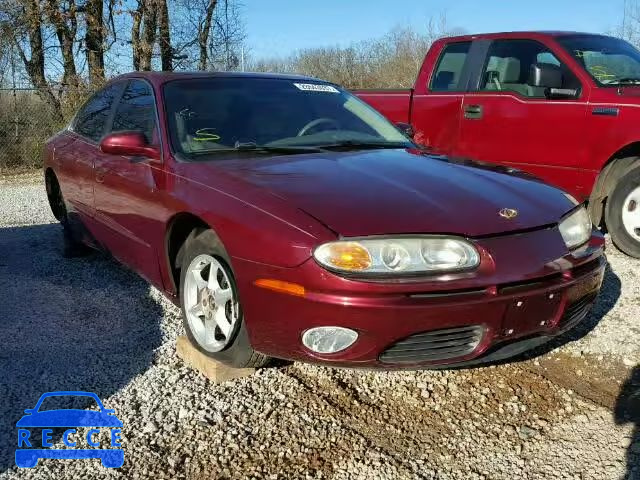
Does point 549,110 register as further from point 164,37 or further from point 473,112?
point 164,37

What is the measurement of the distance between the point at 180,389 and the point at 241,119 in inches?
62.9

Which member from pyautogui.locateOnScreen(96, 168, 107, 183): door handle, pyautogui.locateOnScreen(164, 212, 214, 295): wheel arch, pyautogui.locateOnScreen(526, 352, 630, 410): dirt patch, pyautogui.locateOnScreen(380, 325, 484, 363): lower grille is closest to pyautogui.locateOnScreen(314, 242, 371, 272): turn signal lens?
pyautogui.locateOnScreen(380, 325, 484, 363): lower grille

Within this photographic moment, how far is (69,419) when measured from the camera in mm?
2711

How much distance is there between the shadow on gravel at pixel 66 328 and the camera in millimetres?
3018

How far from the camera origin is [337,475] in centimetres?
239

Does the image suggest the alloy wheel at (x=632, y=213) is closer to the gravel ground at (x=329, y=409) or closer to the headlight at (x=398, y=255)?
the gravel ground at (x=329, y=409)

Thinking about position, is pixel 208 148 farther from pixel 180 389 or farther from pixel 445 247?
pixel 445 247

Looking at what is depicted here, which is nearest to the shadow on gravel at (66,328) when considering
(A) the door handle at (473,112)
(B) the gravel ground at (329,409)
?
(B) the gravel ground at (329,409)

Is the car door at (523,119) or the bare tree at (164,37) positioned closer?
the car door at (523,119)

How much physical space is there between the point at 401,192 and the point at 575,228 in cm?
91

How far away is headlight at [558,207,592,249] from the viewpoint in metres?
2.94

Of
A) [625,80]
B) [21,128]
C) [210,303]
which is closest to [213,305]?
[210,303]

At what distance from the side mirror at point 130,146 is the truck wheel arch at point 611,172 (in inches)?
148

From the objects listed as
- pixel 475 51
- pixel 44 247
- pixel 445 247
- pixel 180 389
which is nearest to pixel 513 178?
pixel 445 247
